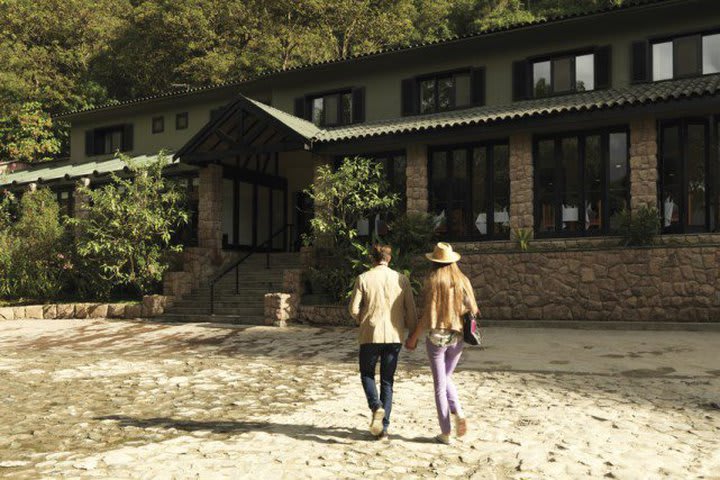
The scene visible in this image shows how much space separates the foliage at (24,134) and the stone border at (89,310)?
11803mm

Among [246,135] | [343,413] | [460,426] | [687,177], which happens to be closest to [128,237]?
[246,135]

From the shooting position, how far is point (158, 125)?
25.1 meters

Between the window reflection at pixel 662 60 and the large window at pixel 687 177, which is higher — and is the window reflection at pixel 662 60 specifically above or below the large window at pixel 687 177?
above

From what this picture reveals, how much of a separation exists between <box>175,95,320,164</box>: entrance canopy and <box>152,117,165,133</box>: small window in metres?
7.55

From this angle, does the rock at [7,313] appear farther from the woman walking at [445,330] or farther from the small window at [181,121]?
the woman walking at [445,330]

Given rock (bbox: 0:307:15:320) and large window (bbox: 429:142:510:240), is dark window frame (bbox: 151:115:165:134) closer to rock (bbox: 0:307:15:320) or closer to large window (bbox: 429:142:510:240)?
rock (bbox: 0:307:15:320)

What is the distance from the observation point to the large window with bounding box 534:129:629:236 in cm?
1490

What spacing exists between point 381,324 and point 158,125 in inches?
881

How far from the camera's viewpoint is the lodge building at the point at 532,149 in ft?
44.1

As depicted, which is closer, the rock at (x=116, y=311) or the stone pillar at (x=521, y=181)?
the stone pillar at (x=521, y=181)

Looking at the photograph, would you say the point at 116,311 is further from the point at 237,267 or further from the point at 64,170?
the point at 64,170

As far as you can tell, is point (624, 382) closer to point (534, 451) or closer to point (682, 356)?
point (682, 356)

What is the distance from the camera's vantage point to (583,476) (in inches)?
171

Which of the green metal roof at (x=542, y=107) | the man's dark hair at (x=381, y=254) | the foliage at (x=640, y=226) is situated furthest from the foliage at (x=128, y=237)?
the man's dark hair at (x=381, y=254)
